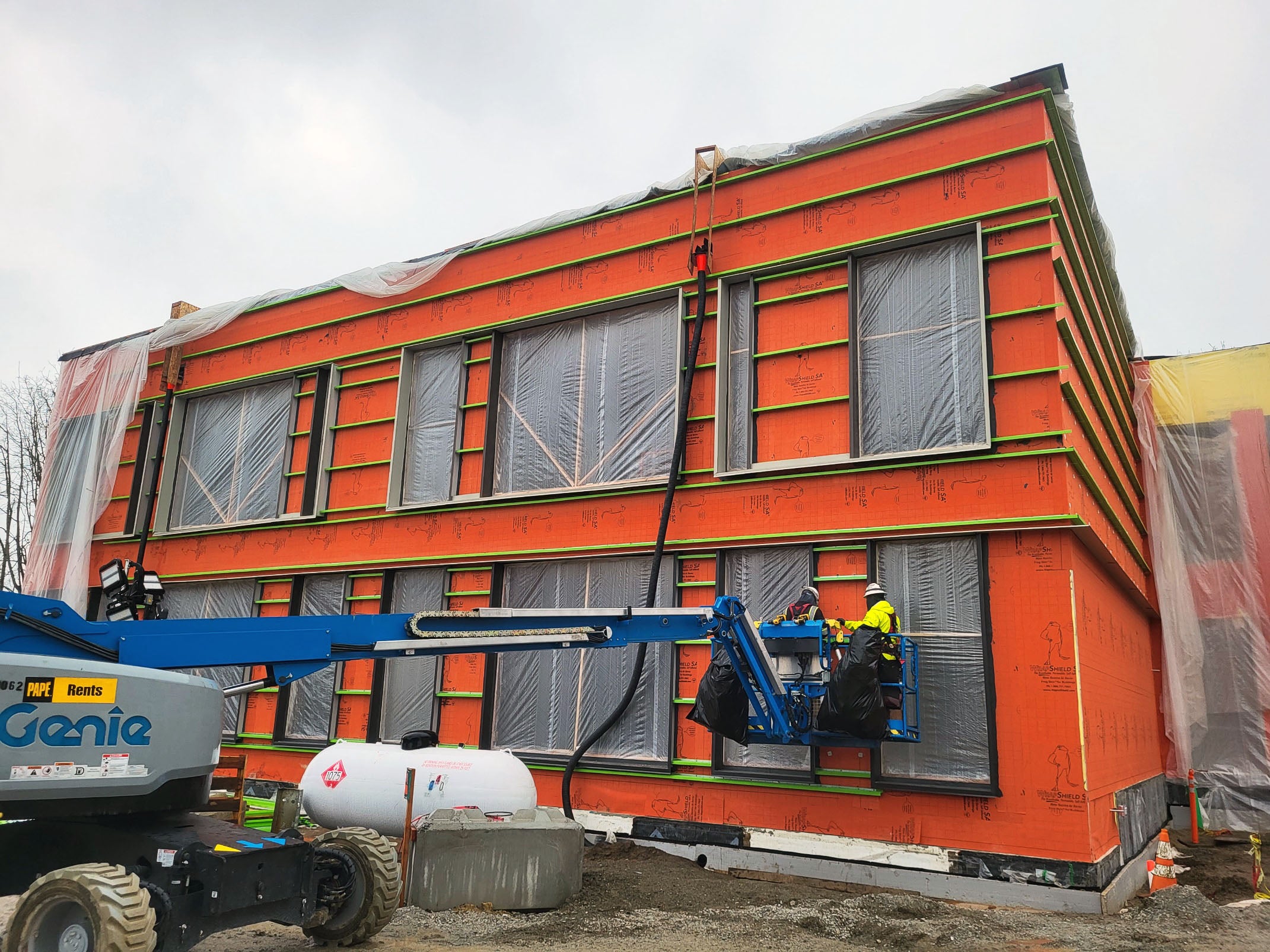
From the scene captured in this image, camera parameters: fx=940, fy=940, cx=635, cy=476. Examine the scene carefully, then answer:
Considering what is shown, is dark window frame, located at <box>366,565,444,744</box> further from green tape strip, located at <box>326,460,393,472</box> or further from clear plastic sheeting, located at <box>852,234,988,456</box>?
clear plastic sheeting, located at <box>852,234,988,456</box>

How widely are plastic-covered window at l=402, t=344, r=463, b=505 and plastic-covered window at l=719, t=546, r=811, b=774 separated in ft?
17.2

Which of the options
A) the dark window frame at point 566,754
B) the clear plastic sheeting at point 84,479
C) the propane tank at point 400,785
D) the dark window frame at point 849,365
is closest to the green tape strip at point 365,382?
the dark window frame at point 566,754

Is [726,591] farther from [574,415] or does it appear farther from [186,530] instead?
[186,530]

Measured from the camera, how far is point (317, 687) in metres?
15.0

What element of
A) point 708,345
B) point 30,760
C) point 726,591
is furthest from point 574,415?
point 30,760

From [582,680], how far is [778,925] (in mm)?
4934

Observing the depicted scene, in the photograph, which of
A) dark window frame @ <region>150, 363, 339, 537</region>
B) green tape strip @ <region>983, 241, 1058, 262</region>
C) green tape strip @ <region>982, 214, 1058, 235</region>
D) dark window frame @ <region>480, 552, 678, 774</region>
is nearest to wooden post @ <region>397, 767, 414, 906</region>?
dark window frame @ <region>480, 552, 678, 774</region>

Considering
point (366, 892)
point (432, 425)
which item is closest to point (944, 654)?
point (366, 892)

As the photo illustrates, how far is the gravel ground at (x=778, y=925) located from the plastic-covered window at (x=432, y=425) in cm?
717

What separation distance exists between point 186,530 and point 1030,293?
1485cm

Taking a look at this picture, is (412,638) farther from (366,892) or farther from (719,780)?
(719,780)

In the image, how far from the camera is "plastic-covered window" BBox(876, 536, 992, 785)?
9.80 meters

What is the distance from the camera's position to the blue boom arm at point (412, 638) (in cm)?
633

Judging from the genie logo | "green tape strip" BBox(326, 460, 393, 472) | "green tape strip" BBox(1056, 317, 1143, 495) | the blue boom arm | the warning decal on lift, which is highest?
"green tape strip" BBox(1056, 317, 1143, 495)
